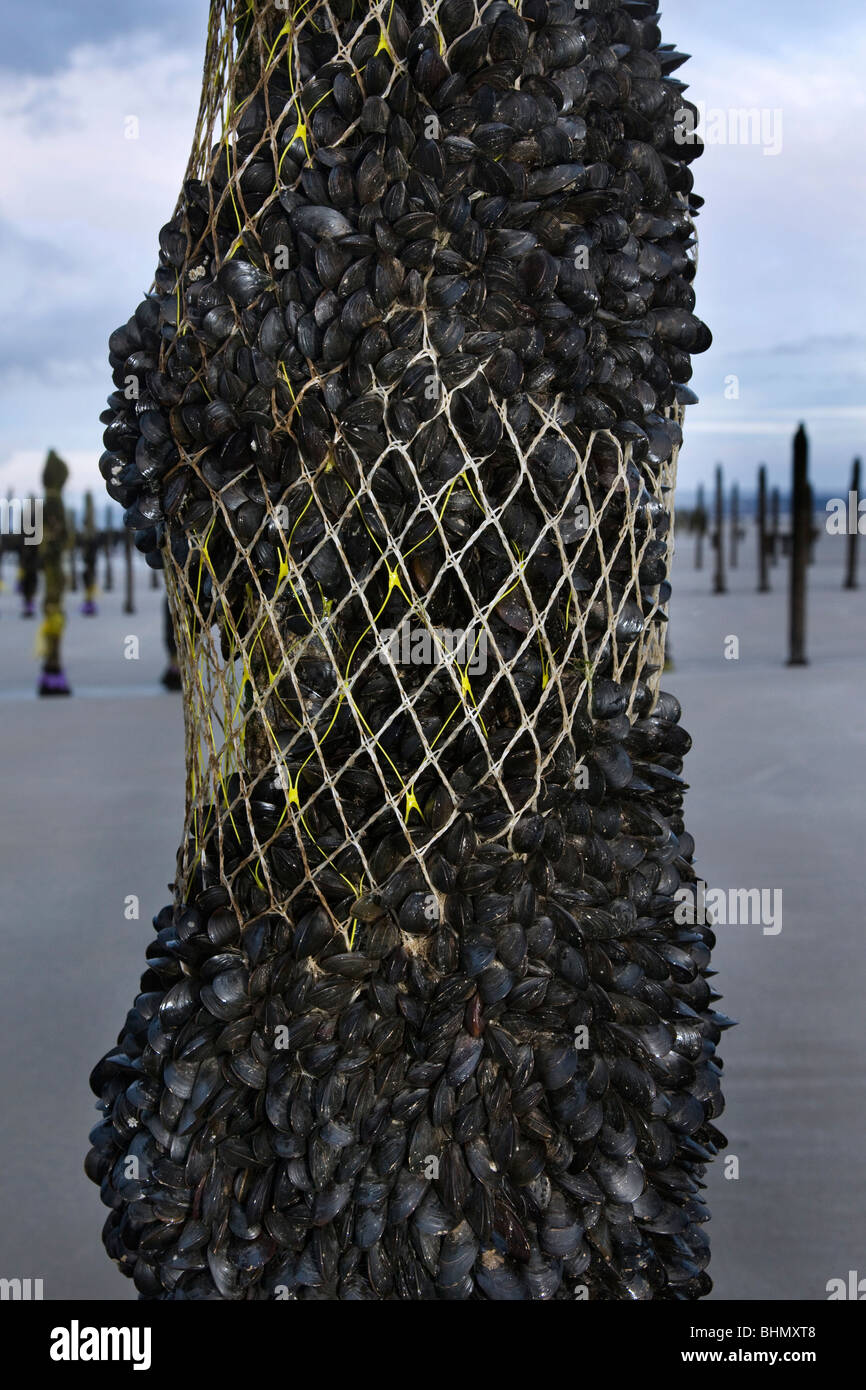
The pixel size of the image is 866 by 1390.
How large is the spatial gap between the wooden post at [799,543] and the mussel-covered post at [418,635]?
27.6 ft

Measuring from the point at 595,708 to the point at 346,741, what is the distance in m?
0.32

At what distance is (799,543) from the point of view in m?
10.1

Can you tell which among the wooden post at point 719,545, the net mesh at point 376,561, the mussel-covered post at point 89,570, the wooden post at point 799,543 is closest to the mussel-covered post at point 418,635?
the net mesh at point 376,561

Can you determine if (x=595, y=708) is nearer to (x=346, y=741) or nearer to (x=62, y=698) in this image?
(x=346, y=741)

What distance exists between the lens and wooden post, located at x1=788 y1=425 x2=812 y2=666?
9.62 m

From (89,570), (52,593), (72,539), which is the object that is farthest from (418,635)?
(72,539)

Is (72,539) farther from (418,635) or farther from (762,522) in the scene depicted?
(418,635)

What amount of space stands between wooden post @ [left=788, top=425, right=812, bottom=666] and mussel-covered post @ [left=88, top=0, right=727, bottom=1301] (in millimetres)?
8409

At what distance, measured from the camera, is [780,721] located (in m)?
8.22

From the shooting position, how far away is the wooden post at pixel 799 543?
962cm

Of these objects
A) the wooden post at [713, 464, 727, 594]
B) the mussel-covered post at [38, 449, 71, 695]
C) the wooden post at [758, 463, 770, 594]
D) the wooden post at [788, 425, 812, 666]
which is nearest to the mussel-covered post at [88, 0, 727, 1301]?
the wooden post at [788, 425, 812, 666]
